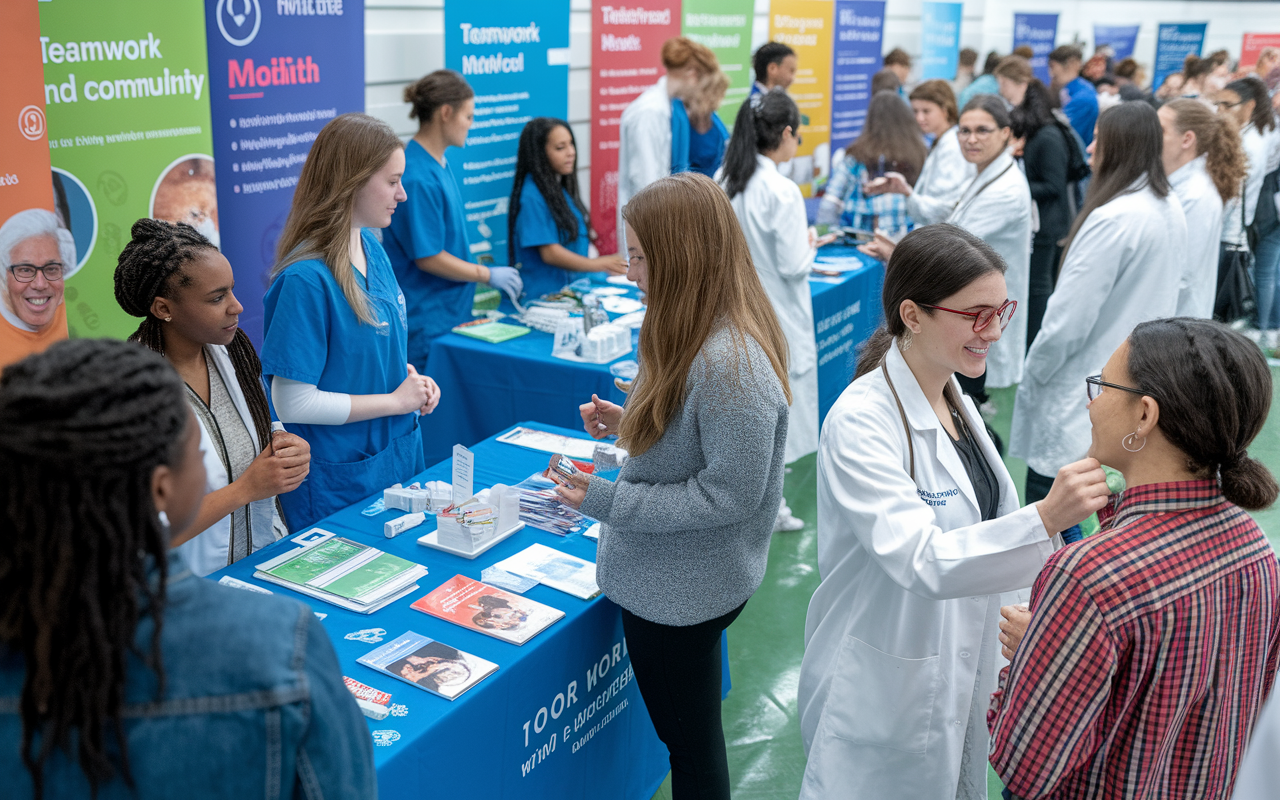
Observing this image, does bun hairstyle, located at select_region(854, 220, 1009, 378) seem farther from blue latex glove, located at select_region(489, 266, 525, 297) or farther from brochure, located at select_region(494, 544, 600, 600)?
blue latex glove, located at select_region(489, 266, 525, 297)

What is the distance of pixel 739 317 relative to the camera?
1.77 meters

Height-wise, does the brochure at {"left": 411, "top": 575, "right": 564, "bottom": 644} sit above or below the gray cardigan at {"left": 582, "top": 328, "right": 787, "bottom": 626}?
below

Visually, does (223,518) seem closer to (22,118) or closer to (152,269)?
(152,269)

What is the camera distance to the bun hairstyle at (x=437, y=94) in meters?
4.04

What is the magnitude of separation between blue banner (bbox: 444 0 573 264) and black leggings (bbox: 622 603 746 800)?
334 centimetres

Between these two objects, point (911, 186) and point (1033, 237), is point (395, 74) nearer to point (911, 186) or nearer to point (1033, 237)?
point (911, 186)

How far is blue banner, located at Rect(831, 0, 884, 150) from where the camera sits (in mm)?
8383

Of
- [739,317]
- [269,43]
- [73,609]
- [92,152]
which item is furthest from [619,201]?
[73,609]

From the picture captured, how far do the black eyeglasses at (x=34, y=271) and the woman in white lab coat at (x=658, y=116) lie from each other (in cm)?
328

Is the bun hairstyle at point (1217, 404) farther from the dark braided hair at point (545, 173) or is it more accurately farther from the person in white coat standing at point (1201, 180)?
the dark braided hair at point (545, 173)

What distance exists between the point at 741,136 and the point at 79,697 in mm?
3539

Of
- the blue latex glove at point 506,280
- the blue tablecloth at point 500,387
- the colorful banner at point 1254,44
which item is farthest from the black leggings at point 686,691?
the colorful banner at point 1254,44

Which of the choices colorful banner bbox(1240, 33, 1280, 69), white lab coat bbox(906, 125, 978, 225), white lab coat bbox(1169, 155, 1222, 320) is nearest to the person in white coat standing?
white lab coat bbox(1169, 155, 1222, 320)

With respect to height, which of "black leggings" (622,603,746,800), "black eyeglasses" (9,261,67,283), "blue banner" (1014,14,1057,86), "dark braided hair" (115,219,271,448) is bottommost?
"black leggings" (622,603,746,800)
